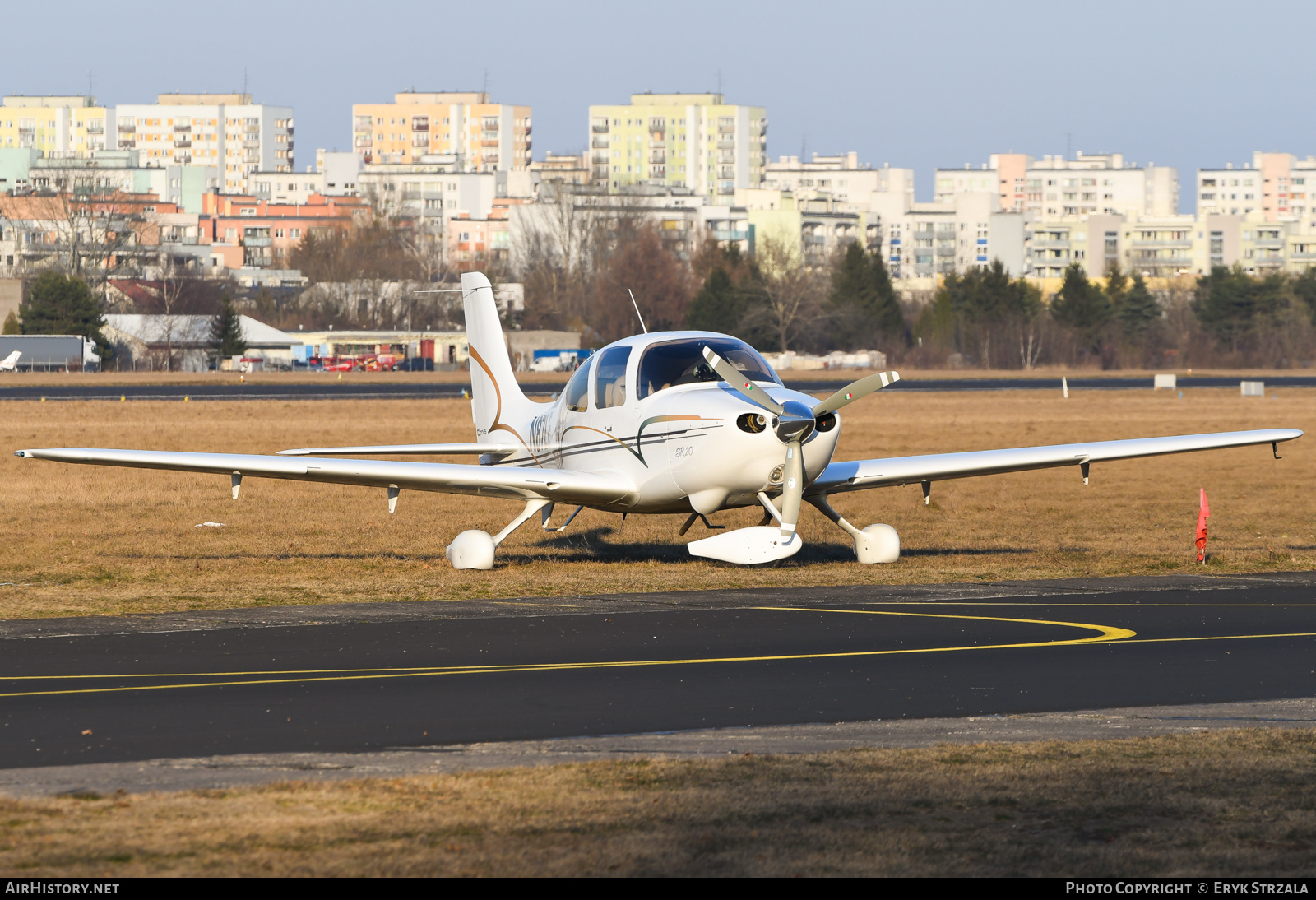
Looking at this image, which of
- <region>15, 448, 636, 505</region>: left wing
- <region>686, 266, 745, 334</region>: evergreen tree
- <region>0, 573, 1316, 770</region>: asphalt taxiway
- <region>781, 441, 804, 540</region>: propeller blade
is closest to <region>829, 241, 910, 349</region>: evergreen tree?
<region>686, 266, 745, 334</region>: evergreen tree

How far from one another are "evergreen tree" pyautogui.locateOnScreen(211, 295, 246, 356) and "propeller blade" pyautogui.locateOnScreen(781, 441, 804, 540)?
9911 cm

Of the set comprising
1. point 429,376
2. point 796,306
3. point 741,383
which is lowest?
point 429,376

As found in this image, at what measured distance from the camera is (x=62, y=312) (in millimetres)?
108500

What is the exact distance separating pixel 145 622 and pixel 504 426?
7.10m

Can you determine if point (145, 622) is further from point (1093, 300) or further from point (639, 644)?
point (1093, 300)

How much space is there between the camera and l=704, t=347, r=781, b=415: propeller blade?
15.4 m

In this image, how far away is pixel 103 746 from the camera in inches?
329

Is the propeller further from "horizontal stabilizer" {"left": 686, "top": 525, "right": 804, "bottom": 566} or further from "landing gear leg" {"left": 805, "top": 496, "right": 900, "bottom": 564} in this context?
"landing gear leg" {"left": 805, "top": 496, "right": 900, "bottom": 564}

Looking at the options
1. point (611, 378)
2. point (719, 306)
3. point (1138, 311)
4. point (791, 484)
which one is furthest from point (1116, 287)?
point (791, 484)

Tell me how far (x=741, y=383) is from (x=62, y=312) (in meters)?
101

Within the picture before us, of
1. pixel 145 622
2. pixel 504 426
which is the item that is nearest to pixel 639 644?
pixel 145 622

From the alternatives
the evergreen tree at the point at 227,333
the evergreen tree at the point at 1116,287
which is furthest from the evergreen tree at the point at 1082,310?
the evergreen tree at the point at 227,333

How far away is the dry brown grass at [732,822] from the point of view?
5.95 metres

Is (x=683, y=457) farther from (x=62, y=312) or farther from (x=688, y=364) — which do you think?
(x=62, y=312)
